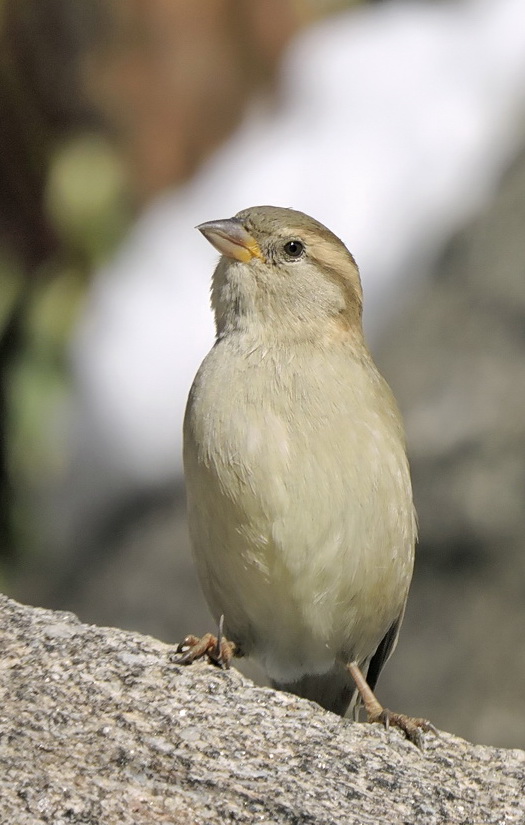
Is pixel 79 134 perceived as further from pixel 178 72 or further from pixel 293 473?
pixel 293 473

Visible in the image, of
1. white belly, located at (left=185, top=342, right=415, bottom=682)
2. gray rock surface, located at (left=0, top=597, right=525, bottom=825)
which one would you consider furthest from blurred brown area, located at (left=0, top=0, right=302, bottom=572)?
gray rock surface, located at (left=0, top=597, right=525, bottom=825)

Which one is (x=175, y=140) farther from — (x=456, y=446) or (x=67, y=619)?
(x=67, y=619)

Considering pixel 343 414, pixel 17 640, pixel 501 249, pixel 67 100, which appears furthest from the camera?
pixel 67 100

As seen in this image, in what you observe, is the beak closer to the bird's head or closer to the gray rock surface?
the bird's head

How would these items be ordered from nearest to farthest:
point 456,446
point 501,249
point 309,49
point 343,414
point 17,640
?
point 17,640, point 343,414, point 456,446, point 501,249, point 309,49

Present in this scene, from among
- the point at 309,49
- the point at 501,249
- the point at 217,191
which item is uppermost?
the point at 309,49

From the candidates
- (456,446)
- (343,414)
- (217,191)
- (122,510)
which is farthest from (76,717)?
(217,191)

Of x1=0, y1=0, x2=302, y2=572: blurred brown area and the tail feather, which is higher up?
x1=0, y1=0, x2=302, y2=572: blurred brown area
